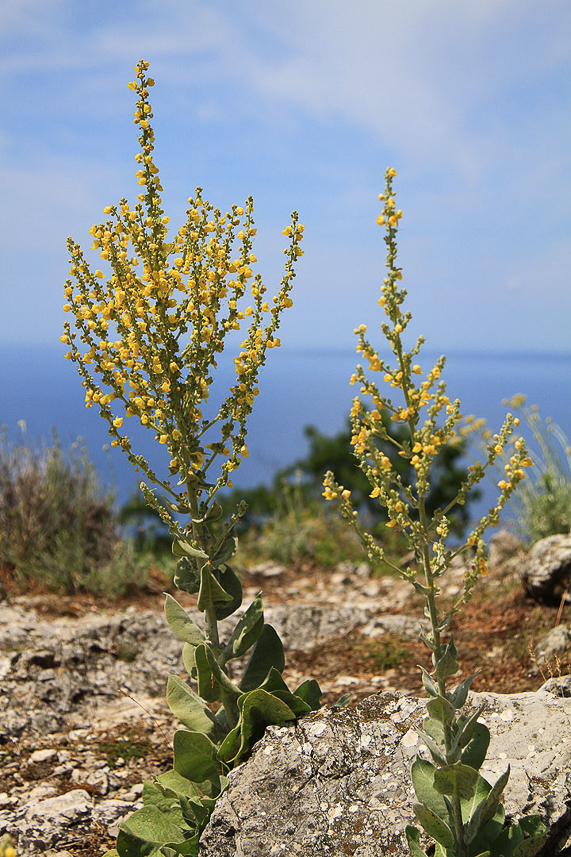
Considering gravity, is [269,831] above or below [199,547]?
below

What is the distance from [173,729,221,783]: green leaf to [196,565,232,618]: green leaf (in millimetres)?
512

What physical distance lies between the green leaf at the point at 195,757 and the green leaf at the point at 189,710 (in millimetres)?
132

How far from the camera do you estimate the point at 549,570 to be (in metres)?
5.44

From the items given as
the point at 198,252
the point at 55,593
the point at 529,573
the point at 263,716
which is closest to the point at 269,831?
the point at 263,716

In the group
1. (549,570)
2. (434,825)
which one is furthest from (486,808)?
(549,570)

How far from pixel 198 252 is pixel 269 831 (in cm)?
228

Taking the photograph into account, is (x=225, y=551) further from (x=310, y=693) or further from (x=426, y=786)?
(x=426, y=786)

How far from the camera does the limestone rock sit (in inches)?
214

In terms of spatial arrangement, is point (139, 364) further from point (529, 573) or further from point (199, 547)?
point (529, 573)

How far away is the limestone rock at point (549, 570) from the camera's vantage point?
543cm

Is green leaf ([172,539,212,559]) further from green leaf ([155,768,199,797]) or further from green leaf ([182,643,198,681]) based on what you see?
green leaf ([155,768,199,797])

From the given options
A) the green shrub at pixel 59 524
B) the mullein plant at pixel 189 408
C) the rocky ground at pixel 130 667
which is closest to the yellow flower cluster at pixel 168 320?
the mullein plant at pixel 189 408

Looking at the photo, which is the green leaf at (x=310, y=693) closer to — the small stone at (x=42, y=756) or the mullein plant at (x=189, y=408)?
the mullein plant at (x=189, y=408)

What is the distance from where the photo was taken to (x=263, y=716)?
297cm
